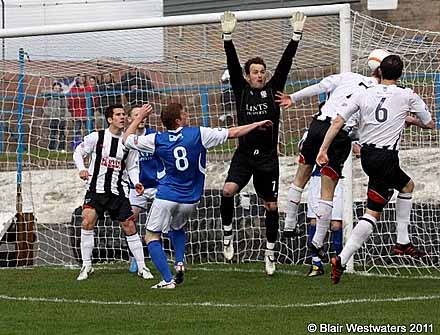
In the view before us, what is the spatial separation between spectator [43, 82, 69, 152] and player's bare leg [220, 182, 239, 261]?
13.8ft

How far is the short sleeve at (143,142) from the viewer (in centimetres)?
1150

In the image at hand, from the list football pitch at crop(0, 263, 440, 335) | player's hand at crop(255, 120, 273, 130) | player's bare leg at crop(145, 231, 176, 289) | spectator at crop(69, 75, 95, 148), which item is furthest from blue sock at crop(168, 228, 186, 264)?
spectator at crop(69, 75, 95, 148)

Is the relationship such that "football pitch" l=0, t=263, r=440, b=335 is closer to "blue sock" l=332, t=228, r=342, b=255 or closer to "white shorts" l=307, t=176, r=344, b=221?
"blue sock" l=332, t=228, r=342, b=255

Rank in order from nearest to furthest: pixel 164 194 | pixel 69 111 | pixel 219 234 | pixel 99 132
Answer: pixel 164 194 < pixel 99 132 < pixel 219 234 < pixel 69 111

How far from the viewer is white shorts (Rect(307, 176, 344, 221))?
13.3m

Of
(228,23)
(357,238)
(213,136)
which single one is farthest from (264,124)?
(228,23)

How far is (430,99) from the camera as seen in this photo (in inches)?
576

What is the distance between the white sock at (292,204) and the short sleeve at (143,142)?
1865 millimetres

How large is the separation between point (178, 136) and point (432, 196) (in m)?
5.79

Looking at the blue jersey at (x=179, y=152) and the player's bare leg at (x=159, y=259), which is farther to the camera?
the blue jersey at (x=179, y=152)

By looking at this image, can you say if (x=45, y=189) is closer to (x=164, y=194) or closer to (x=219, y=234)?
(x=219, y=234)

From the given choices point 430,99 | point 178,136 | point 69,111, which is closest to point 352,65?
point 430,99

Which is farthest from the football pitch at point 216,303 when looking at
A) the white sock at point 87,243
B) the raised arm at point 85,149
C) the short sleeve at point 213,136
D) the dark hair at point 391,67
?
the dark hair at point 391,67

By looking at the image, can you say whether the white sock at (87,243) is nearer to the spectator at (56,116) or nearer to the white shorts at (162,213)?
the white shorts at (162,213)
